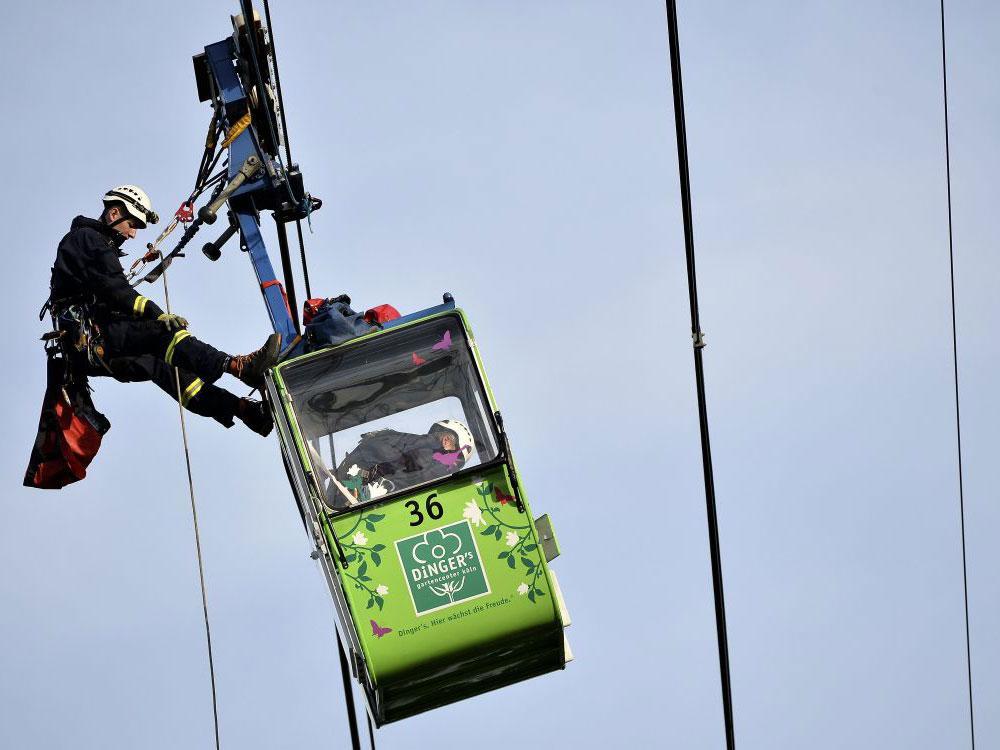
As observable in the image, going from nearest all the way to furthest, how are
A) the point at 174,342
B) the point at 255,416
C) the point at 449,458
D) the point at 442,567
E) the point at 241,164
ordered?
the point at 442,567 < the point at 449,458 < the point at 174,342 < the point at 255,416 < the point at 241,164

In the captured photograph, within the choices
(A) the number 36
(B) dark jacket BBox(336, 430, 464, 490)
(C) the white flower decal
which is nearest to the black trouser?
(B) dark jacket BBox(336, 430, 464, 490)

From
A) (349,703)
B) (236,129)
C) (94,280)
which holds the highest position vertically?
(236,129)

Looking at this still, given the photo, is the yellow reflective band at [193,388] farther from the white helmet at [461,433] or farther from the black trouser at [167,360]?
the white helmet at [461,433]

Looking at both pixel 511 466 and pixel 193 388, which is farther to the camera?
pixel 193 388

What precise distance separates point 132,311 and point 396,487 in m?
2.77

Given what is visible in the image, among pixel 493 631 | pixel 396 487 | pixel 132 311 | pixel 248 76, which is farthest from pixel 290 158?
pixel 493 631

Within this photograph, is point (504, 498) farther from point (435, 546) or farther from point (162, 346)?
point (162, 346)

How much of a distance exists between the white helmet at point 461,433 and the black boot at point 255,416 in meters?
1.67

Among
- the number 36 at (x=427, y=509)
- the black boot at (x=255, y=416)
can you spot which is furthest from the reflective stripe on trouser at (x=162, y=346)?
the number 36 at (x=427, y=509)

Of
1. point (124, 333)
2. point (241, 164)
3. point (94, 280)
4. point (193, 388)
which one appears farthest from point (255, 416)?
point (241, 164)

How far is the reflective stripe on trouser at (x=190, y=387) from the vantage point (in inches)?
675

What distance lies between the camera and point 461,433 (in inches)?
631

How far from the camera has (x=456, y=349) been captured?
52.9 feet

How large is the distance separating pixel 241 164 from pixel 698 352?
433 cm
